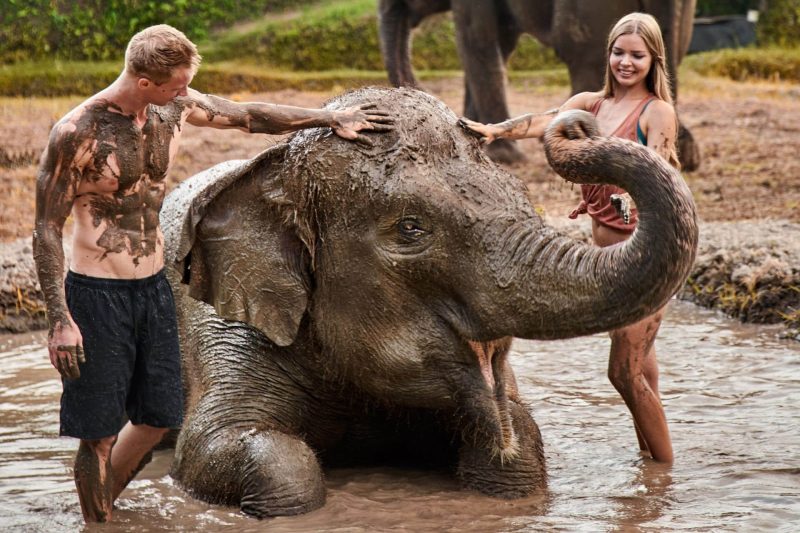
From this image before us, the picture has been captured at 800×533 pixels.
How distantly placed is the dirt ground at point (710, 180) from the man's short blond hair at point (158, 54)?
2.69 ft

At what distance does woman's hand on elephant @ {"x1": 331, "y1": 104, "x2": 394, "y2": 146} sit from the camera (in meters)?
4.48

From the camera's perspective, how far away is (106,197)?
434cm

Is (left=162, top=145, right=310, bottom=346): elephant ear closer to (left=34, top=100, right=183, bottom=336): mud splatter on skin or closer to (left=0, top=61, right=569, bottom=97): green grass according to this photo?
(left=34, top=100, right=183, bottom=336): mud splatter on skin

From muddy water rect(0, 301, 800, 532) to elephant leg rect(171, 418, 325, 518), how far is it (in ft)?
0.18

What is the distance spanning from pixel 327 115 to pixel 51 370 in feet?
10.6

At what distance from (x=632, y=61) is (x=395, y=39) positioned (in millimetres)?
9711

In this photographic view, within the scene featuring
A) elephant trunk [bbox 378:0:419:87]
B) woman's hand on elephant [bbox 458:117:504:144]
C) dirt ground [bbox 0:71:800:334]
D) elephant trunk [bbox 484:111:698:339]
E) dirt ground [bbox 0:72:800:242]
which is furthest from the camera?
elephant trunk [bbox 378:0:419:87]

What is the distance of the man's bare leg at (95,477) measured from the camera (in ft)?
14.7

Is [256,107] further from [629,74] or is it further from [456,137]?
[629,74]

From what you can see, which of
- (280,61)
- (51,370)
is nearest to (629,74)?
(51,370)

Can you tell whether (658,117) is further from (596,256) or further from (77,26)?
(77,26)

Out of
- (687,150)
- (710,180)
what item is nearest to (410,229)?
(710,180)

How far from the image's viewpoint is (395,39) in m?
14.7

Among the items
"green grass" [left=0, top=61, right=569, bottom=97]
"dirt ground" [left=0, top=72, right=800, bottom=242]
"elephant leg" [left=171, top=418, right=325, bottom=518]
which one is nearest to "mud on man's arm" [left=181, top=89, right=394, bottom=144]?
"elephant leg" [left=171, top=418, right=325, bottom=518]
